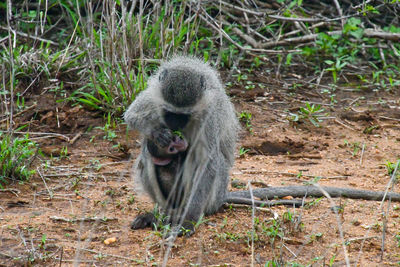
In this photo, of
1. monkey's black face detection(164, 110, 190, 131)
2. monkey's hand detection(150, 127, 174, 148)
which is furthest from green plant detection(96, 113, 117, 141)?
monkey's black face detection(164, 110, 190, 131)

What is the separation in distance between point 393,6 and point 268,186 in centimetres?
484

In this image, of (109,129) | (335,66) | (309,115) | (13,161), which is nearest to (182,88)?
(13,161)

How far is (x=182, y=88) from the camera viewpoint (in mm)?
4770

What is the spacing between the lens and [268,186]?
→ 5.98 m

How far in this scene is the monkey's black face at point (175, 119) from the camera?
15.9 feet

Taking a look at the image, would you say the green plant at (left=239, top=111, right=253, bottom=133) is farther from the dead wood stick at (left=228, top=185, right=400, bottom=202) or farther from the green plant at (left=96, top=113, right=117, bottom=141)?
the dead wood stick at (left=228, top=185, right=400, bottom=202)

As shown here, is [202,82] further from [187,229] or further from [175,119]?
[187,229]

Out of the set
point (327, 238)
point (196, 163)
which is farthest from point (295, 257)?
point (196, 163)

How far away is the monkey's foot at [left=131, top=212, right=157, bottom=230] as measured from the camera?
16.1 ft

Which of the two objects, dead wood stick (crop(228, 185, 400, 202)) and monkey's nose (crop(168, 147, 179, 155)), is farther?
dead wood stick (crop(228, 185, 400, 202))

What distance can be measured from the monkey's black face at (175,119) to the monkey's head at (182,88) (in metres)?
0.10

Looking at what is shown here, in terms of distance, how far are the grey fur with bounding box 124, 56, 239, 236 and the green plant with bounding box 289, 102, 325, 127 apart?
2.46 m

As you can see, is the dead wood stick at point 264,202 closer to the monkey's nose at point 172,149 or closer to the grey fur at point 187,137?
the grey fur at point 187,137

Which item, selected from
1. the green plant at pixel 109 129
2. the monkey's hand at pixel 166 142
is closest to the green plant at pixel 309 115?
the green plant at pixel 109 129
